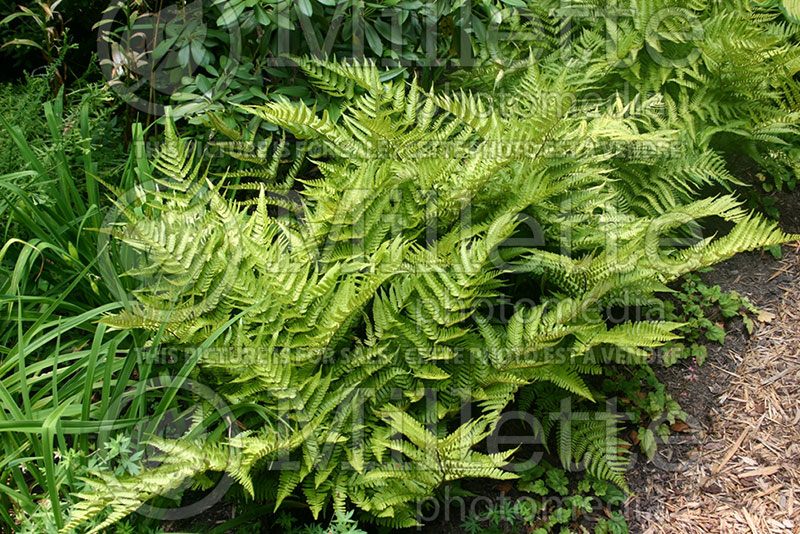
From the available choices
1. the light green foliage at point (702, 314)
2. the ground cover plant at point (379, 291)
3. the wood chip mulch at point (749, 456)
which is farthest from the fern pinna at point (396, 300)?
the light green foliage at point (702, 314)

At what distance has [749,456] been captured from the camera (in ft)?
7.32

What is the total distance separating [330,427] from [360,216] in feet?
2.14

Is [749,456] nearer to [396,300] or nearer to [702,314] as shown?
[702,314]

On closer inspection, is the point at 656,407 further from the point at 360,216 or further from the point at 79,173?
the point at 79,173

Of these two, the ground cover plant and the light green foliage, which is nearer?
the ground cover plant

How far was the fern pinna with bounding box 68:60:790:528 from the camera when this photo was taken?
1.85 meters

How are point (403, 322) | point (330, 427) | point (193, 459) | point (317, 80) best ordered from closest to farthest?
point (193, 459) → point (330, 427) → point (403, 322) → point (317, 80)

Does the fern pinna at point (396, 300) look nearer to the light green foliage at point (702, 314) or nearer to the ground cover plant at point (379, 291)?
the ground cover plant at point (379, 291)

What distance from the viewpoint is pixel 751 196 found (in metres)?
2.90

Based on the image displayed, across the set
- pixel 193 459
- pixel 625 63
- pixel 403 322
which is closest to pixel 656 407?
pixel 403 322

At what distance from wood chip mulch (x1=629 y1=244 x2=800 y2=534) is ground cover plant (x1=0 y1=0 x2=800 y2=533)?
142 millimetres

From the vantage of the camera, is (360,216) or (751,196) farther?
(751,196)

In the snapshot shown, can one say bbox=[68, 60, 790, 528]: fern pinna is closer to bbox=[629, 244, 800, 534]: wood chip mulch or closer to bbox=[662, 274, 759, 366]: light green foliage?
bbox=[629, 244, 800, 534]: wood chip mulch

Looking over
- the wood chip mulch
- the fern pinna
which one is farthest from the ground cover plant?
the wood chip mulch
